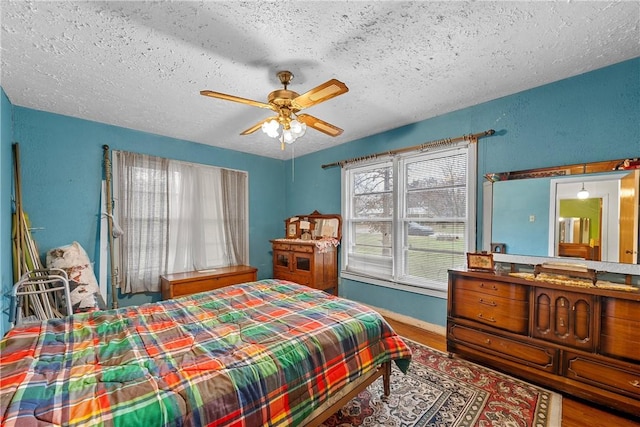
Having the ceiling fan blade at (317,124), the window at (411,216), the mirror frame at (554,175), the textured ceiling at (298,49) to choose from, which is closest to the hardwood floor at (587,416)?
the mirror frame at (554,175)

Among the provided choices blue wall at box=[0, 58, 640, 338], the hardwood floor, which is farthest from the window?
the hardwood floor

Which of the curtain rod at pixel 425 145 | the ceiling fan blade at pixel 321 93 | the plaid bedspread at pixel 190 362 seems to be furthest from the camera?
the curtain rod at pixel 425 145

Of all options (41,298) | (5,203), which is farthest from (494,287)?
(5,203)

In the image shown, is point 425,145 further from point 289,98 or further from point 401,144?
point 289,98

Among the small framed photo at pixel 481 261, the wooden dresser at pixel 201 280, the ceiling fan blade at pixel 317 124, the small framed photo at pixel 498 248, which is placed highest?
the ceiling fan blade at pixel 317 124

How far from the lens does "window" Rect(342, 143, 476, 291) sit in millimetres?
2881

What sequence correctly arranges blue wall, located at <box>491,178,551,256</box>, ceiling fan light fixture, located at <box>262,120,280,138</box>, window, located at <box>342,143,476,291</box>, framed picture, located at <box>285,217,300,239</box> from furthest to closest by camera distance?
framed picture, located at <box>285,217,300,239</box> → window, located at <box>342,143,476,291</box> → blue wall, located at <box>491,178,551,256</box> → ceiling fan light fixture, located at <box>262,120,280,138</box>

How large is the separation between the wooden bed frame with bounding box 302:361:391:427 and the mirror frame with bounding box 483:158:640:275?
1576mm

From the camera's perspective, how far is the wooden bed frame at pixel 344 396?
1.40 m

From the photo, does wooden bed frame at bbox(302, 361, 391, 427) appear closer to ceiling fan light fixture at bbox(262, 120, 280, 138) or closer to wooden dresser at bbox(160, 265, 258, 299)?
ceiling fan light fixture at bbox(262, 120, 280, 138)

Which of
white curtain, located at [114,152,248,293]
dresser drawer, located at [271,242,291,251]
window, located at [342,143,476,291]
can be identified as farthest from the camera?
dresser drawer, located at [271,242,291,251]

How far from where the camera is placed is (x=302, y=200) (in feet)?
15.3

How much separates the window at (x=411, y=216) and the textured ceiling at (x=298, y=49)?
2.52 feet

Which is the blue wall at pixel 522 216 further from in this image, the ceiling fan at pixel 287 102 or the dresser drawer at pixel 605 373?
the ceiling fan at pixel 287 102
